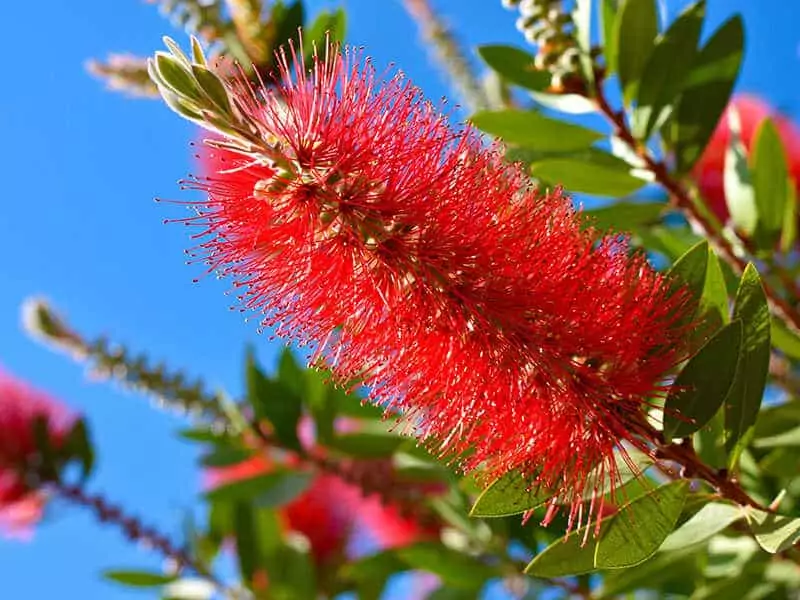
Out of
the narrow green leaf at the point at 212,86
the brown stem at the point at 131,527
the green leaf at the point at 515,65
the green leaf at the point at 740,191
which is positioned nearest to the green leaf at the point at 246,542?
the brown stem at the point at 131,527

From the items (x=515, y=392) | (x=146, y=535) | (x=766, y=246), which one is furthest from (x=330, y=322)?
(x=146, y=535)

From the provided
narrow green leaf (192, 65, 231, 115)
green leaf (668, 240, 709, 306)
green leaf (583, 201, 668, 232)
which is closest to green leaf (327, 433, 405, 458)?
green leaf (583, 201, 668, 232)

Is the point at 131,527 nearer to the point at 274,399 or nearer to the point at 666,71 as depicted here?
the point at 274,399

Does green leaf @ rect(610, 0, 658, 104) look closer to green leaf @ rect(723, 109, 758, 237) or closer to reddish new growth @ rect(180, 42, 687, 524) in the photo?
green leaf @ rect(723, 109, 758, 237)

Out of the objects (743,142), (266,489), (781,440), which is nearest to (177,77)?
(781,440)

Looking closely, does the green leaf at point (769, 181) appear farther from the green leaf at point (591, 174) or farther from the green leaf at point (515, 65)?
the green leaf at point (515, 65)

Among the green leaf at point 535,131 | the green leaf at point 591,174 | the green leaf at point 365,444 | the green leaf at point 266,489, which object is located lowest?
the green leaf at point 266,489
